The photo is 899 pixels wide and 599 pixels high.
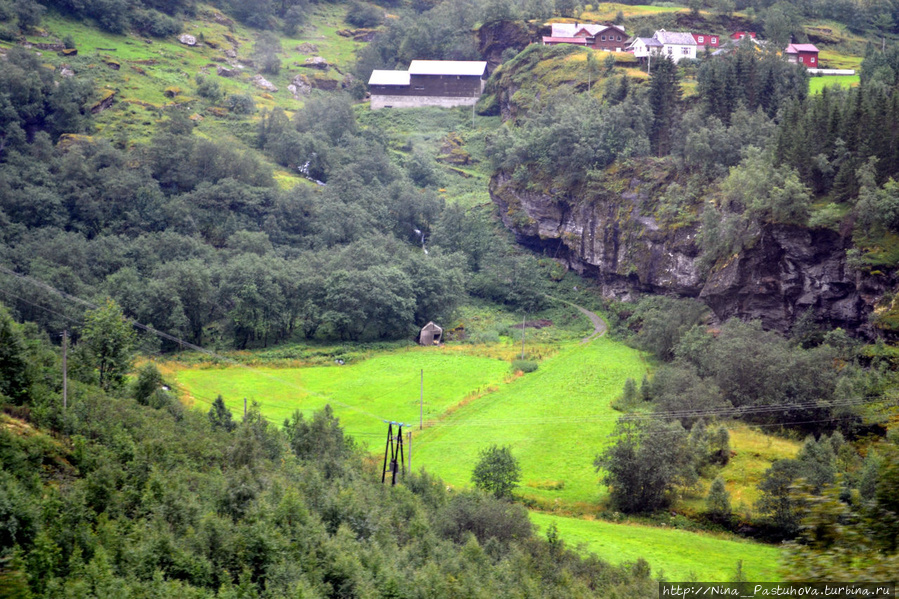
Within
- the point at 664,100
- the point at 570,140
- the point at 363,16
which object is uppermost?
the point at 363,16

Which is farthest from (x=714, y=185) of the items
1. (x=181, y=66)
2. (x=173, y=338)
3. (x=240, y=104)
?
(x=181, y=66)

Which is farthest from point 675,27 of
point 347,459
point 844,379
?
point 347,459

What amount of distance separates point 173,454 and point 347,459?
904 cm

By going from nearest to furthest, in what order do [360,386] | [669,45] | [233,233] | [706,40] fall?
1. [360,386]
2. [233,233]
3. [669,45]
4. [706,40]

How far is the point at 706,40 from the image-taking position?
3253 inches

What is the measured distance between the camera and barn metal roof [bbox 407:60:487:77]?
95.1 m

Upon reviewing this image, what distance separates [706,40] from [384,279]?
1808 inches

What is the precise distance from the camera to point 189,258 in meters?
64.5

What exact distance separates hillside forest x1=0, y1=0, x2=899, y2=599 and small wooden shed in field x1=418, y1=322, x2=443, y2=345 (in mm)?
1129

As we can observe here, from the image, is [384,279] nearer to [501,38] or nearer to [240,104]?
[240,104]

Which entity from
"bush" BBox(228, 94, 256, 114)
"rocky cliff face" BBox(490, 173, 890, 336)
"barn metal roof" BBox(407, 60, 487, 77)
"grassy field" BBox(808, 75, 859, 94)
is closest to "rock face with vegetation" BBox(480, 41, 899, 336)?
"rocky cliff face" BBox(490, 173, 890, 336)

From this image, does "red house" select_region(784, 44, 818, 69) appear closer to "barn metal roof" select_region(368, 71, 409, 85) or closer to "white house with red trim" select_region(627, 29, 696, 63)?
"white house with red trim" select_region(627, 29, 696, 63)

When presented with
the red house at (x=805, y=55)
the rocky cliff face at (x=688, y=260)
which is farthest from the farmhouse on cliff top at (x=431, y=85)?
the red house at (x=805, y=55)

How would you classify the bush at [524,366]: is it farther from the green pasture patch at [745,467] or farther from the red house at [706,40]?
the red house at [706,40]
